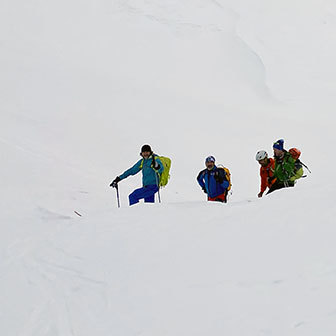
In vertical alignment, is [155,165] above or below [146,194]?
above

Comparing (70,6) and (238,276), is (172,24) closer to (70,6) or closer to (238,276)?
(70,6)

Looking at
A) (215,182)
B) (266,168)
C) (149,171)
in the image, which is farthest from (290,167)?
(149,171)

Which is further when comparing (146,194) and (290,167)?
(146,194)

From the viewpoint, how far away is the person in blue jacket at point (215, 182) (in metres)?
6.87

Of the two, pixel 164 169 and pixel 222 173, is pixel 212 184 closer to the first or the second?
pixel 222 173

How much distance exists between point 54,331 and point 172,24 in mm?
24018

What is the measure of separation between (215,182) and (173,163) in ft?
22.7

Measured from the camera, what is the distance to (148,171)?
747cm

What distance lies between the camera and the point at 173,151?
576 inches

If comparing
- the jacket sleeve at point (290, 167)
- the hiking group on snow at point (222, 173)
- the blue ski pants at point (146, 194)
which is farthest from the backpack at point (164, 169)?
the jacket sleeve at point (290, 167)

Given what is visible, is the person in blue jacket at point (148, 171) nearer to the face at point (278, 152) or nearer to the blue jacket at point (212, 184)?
the blue jacket at point (212, 184)

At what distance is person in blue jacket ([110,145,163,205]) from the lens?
7336 mm

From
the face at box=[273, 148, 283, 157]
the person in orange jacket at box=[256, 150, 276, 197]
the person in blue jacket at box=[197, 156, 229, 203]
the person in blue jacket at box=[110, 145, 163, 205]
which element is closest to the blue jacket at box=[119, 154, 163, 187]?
the person in blue jacket at box=[110, 145, 163, 205]

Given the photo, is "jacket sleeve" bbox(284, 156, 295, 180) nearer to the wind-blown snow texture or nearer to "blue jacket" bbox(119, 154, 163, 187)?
the wind-blown snow texture
